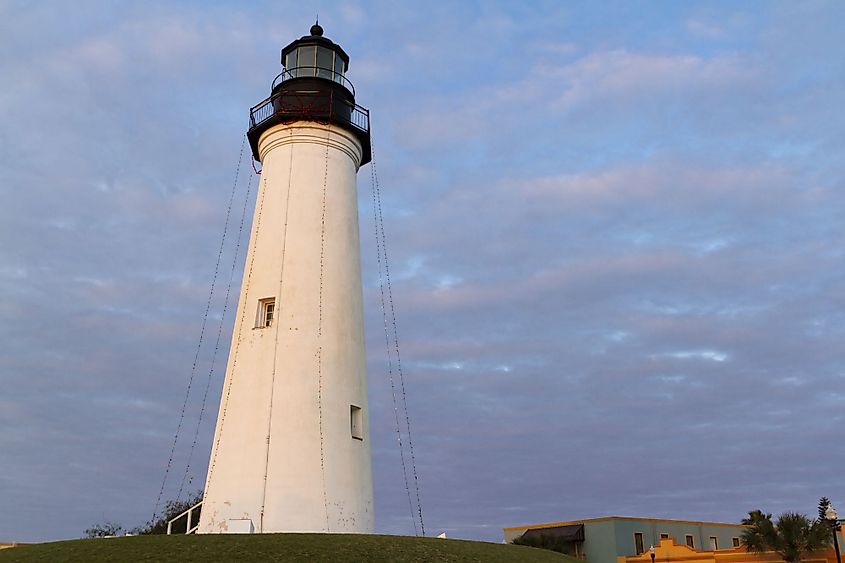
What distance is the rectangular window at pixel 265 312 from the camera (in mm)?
24406

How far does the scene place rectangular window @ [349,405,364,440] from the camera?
2410 centimetres

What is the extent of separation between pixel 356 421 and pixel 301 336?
3.23m

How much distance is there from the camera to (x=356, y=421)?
2436cm

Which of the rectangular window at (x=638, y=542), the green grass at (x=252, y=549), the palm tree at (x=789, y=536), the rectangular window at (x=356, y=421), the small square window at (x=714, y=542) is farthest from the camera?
the small square window at (x=714, y=542)

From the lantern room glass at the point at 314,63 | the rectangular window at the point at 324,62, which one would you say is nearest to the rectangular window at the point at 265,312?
the lantern room glass at the point at 314,63

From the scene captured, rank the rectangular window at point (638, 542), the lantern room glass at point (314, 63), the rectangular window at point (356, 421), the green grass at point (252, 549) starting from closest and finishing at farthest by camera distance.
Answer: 1. the green grass at point (252, 549)
2. the rectangular window at point (356, 421)
3. the lantern room glass at point (314, 63)
4. the rectangular window at point (638, 542)

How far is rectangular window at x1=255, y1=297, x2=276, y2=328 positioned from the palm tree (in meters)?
25.9

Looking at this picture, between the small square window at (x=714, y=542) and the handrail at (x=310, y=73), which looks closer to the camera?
the handrail at (x=310, y=73)

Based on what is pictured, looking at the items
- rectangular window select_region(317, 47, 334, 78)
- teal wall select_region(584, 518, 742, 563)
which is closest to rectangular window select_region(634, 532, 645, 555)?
teal wall select_region(584, 518, 742, 563)

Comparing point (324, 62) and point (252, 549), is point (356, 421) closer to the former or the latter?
point (252, 549)

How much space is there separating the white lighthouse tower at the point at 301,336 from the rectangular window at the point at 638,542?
34.5m

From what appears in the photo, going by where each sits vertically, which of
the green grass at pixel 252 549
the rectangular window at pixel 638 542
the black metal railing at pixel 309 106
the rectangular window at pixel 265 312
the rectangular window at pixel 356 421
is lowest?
the green grass at pixel 252 549

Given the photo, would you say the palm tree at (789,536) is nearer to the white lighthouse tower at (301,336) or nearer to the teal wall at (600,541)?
the teal wall at (600,541)

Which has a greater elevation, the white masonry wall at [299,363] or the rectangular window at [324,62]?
the rectangular window at [324,62]
